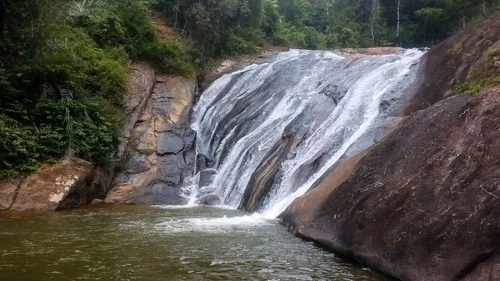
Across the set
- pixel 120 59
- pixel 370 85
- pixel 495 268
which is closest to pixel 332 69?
pixel 370 85

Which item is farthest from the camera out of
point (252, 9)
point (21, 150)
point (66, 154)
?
point (252, 9)

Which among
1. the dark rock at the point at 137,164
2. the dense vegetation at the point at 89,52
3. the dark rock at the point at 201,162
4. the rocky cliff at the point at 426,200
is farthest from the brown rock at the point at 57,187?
the rocky cliff at the point at 426,200

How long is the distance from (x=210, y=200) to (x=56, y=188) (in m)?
4.93

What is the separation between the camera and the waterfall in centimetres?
1412

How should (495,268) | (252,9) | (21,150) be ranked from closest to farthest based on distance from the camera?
(495,268) < (21,150) < (252,9)

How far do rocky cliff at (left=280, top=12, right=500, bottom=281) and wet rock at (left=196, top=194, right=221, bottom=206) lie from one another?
5.20 meters

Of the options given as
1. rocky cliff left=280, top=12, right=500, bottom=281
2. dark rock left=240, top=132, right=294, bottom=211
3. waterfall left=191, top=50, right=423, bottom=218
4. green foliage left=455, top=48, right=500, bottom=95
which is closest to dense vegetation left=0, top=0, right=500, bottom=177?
waterfall left=191, top=50, right=423, bottom=218

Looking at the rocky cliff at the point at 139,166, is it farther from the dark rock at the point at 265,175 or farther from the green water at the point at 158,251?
the dark rock at the point at 265,175

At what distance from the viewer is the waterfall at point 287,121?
46.3 feet

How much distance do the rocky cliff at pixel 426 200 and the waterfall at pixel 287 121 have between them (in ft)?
9.90

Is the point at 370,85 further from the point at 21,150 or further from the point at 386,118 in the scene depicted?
the point at 21,150

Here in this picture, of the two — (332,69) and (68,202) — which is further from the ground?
(332,69)

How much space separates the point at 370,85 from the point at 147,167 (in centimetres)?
891

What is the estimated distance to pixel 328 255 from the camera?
325 inches
